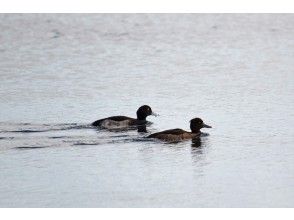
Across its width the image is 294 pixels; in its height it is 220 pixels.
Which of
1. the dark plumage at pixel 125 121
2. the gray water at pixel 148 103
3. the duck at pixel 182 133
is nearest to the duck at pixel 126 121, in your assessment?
the dark plumage at pixel 125 121

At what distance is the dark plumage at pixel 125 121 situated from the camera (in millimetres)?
26719

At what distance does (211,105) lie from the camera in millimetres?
29516

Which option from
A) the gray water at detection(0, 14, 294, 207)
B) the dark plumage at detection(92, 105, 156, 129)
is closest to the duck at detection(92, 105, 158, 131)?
the dark plumage at detection(92, 105, 156, 129)

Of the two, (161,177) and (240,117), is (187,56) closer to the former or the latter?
(240,117)

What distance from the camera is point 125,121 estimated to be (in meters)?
27.4

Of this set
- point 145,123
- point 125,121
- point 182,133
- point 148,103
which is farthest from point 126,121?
point 148,103

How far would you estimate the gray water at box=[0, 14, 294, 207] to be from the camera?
66.2ft

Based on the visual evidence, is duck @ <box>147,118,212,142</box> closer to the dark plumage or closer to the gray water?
the gray water

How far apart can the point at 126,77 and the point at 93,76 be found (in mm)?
1101

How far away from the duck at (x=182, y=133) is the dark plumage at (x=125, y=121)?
1.52 meters

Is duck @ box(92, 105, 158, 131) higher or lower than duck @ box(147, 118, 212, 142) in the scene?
higher

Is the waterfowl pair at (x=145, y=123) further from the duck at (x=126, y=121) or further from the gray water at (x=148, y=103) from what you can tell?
the gray water at (x=148, y=103)

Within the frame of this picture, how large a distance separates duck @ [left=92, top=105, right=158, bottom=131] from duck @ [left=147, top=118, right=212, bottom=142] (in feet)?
4.98

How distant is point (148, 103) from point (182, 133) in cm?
489
